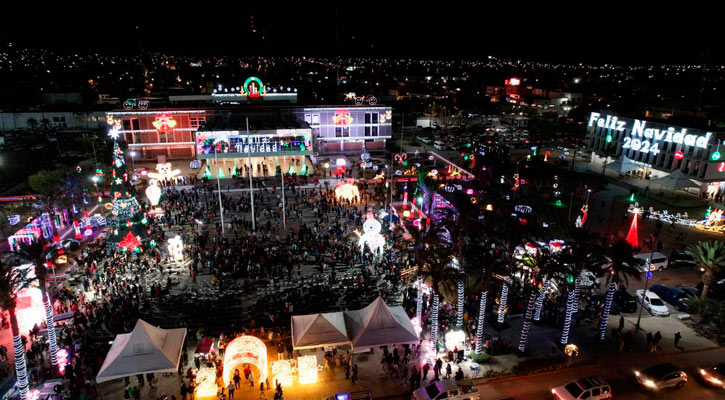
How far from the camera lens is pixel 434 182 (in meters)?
40.2

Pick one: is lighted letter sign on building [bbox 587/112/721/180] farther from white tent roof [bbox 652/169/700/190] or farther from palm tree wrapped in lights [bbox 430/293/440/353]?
palm tree wrapped in lights [bbox 430/293/440/353]

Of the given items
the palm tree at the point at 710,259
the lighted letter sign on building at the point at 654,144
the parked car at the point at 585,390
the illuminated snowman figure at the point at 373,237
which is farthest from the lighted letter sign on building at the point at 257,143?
the parked car at the point at 585,390

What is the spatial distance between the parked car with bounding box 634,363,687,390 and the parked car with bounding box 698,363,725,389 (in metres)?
0.99

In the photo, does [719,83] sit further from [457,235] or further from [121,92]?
[121,92]

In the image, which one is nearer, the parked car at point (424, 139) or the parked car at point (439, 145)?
the parked car at point (439, 145)

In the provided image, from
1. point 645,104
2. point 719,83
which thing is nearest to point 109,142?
point 645,104

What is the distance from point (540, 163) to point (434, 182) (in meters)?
22.6

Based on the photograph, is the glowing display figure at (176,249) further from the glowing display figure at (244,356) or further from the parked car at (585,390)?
the parked car at (585,390)

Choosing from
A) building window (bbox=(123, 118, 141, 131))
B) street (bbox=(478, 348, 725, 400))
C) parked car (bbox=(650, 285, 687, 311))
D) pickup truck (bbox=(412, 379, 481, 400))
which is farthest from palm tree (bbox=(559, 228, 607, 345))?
building window (bbox=(123, 118, 141, 131))

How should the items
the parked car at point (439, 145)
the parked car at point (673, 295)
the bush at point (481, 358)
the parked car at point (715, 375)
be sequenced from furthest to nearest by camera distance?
the parked car at point (439, 145) < the parked car at point (673, 295) < the bush at point (481, 358) < the parked car at point (715, 375)

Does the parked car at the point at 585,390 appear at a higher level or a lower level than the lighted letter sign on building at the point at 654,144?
lower

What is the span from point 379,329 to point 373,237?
11.2 metres

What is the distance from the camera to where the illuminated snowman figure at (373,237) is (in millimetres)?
32406

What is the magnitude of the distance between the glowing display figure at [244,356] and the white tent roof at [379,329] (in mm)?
4270
